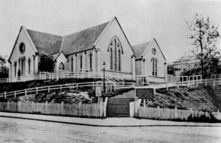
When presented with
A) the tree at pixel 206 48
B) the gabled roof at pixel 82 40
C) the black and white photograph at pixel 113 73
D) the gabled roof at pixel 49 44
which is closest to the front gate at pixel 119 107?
the black and white photograph at pixel 113 73

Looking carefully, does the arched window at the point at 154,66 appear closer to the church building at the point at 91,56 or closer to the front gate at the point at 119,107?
the church building at the point at 91,56

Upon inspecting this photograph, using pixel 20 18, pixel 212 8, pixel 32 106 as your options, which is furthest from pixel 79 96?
pixel 212 8

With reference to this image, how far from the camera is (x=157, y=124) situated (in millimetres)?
10359

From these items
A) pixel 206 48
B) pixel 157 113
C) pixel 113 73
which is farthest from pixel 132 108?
pixel 113 73

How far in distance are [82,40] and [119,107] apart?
9.44 meters

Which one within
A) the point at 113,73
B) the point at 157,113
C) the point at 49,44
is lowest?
the point at 157,113

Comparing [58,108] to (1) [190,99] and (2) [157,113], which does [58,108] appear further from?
(1) [190,99]

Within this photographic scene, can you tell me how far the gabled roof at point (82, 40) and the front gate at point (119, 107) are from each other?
7512 mm

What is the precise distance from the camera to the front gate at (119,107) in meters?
12.1

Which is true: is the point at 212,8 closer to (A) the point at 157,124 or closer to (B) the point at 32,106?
(A) the point at 157,124

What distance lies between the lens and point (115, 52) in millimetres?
20312

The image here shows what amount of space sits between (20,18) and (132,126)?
16.6 ft

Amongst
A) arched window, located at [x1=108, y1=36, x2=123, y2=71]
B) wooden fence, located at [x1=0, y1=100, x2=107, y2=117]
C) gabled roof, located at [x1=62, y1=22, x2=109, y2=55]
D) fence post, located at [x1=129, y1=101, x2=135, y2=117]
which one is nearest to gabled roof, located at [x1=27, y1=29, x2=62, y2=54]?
gabled roof, located at [x1=62, y1=22, x2=109, y2=55]

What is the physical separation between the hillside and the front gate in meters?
0.95
